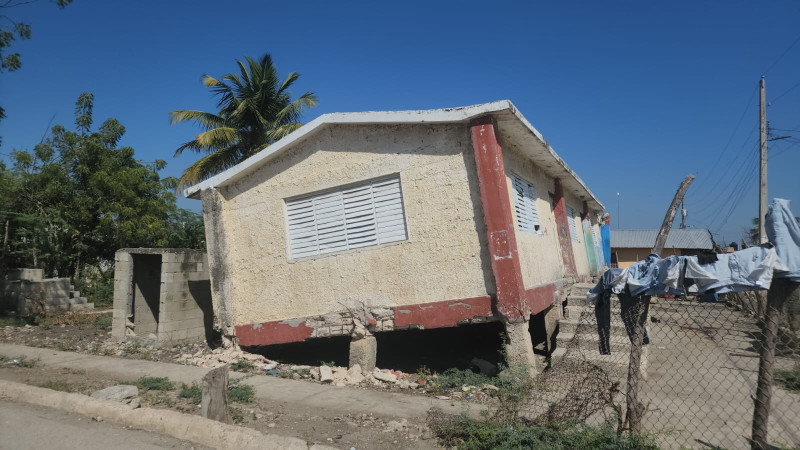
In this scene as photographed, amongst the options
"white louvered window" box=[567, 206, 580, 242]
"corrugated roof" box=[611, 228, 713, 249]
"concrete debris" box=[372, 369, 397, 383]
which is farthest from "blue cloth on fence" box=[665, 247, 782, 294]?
"corrugated roof" box=[611, 228, 713, 249]

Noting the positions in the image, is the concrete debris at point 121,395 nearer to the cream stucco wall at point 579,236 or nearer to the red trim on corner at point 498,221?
the red trim on corner at point 498,221

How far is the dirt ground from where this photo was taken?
15.4 ft

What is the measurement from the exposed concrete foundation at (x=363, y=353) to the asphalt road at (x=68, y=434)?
3.56 metres

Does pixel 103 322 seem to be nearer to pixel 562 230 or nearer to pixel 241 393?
pixel 241 393

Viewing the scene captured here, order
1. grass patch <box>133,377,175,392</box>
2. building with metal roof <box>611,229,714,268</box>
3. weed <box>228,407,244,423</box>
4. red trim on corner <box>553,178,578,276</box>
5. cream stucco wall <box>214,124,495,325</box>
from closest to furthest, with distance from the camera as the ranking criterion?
1. weed <box>228,407,244,423</box>
2. grass patch <box>133,377,175,392</box>
3. cream stucco wall <box>214,124,495,325</box>
4. red trim on corner <box>553,178,578,276</box>
5. building with metal roof <box>611,229,714,268</box>

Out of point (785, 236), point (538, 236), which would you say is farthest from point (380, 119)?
point (785, 236)

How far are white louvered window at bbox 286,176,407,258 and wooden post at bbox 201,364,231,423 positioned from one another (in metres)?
Result: 3.54

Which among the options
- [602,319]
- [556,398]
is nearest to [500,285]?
[556,398]

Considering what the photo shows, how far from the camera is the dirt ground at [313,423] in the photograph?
4.71 m

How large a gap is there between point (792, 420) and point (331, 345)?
7771 millimetres

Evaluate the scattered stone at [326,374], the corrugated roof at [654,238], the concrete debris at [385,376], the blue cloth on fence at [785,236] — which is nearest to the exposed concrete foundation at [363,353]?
the concrete debris at [385,376]

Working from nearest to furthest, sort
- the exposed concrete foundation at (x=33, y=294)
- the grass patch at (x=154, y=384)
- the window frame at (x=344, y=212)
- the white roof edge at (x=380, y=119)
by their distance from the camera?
the grass patch at (x=154, y=384), the white roof edge at (x=380, y=119), the window frame at (x=344, y=212), the exposed concrete foundation at (x=33, y=294)

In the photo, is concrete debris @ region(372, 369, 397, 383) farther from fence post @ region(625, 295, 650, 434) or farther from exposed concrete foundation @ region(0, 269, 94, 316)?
exposed concrete foundation @ region(0, 269, 94, 316)

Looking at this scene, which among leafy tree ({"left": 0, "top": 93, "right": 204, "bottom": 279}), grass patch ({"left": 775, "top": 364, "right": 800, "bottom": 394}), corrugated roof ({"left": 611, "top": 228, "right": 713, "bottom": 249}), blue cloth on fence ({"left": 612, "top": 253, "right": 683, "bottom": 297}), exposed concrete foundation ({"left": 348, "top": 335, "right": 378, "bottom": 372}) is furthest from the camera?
corrugated roof ({"left": 611, "top": 228, "right": 713, "bottom": 249})
